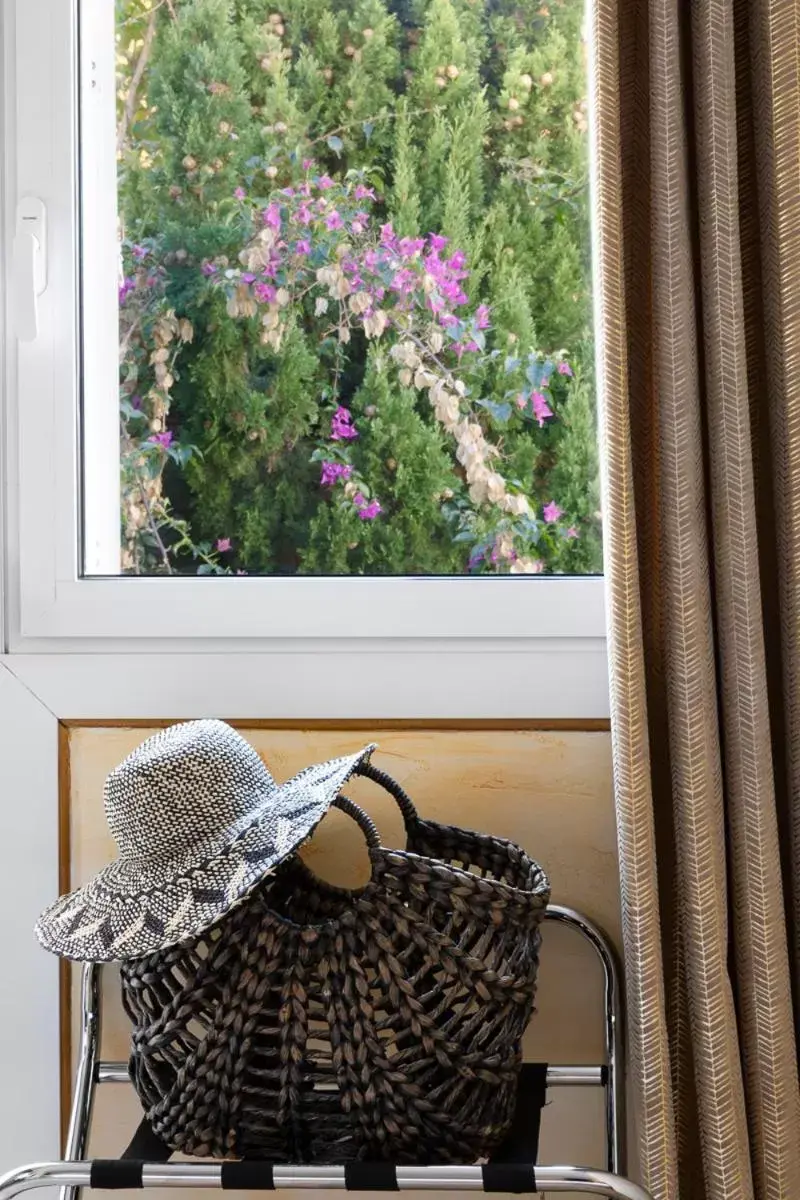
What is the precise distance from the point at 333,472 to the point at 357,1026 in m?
0.67

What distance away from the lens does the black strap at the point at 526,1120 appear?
38.1 inches

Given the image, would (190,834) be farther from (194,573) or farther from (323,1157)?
(194,573)

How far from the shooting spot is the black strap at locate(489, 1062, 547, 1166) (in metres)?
0.97

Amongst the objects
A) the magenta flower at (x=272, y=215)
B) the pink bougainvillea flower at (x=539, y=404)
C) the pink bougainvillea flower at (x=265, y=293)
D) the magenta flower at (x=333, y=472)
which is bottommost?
the magenta flower at (x=333, y=472)

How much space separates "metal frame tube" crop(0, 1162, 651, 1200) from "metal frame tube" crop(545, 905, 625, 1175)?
220 millimetres

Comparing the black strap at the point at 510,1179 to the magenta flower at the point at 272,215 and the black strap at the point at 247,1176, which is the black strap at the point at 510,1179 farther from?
the magenta flower at the point at 272,215

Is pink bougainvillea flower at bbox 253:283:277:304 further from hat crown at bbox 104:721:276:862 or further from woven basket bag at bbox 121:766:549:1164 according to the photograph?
woven basket bag at bbox 121:766:549:1164

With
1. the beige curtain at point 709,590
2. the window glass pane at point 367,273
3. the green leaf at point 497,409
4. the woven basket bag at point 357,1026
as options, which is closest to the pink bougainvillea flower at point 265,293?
the window glass pane at point 367,273

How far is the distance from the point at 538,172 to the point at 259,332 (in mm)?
371

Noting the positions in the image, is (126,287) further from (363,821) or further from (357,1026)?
(357,1026)

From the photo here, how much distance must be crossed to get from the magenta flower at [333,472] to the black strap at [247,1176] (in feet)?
2.44

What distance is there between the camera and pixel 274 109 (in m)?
1.35

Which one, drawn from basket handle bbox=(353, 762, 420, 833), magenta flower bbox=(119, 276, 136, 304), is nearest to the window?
magenta flower bbox=(119, 276, 136, 304)

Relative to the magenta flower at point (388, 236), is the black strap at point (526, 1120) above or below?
below
